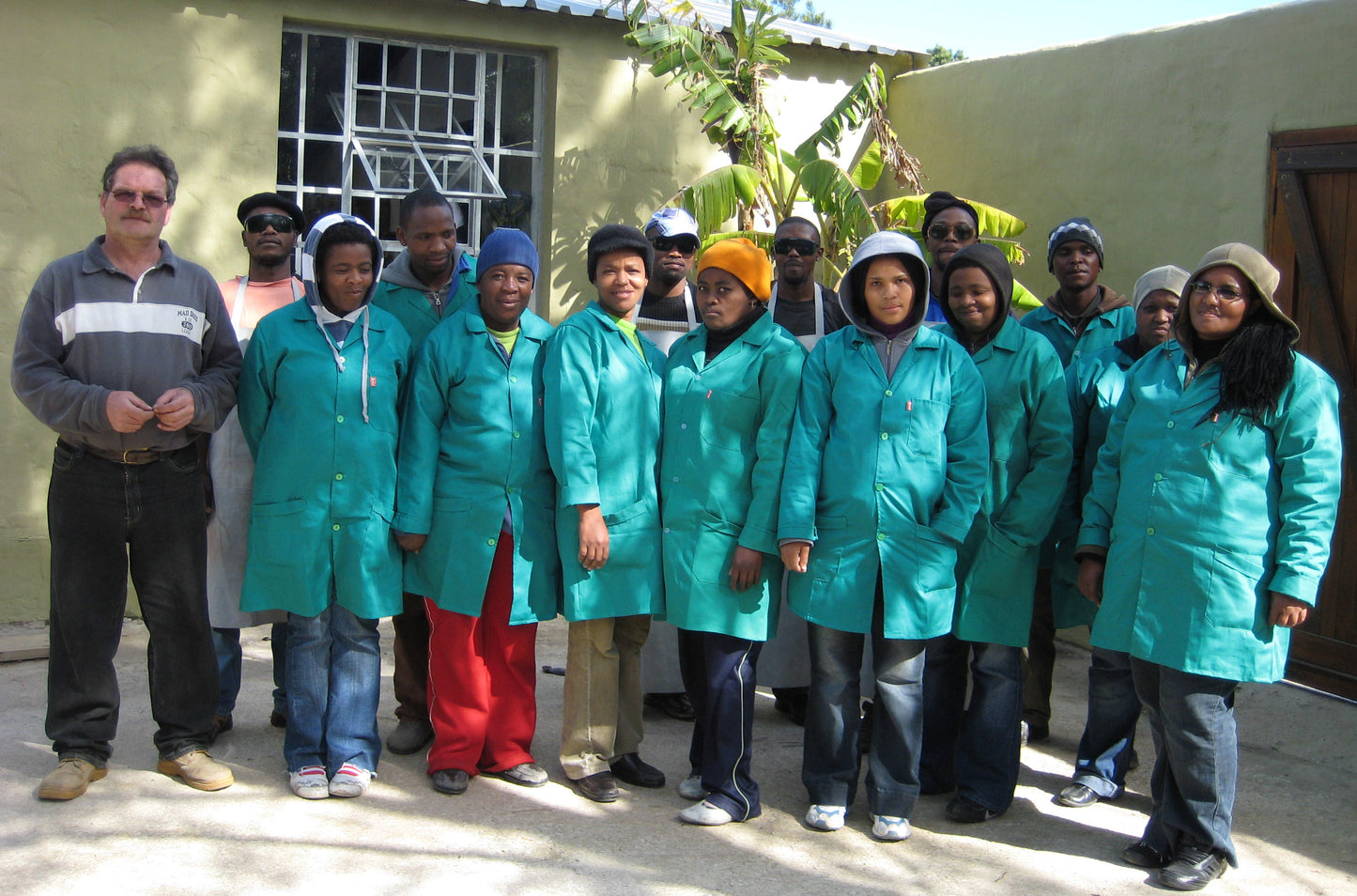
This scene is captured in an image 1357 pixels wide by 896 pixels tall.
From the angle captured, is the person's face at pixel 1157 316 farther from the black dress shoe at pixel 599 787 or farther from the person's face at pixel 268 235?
the person's face at pixel 268 235

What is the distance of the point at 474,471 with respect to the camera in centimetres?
424

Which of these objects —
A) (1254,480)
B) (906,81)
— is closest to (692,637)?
(1254,480)

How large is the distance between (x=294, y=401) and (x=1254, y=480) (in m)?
3.13

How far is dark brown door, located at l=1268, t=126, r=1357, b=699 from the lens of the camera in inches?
218

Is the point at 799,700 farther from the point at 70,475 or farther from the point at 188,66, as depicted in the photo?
the point at 188,66

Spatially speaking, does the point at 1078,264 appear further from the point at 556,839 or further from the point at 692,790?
the point at 556,839

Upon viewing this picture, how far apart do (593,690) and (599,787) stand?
34cm

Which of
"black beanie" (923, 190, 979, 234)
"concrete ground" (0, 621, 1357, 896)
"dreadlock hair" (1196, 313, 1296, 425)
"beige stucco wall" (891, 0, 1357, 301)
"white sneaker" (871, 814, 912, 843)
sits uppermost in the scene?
"beige stucco wall" (891, 0, 1357, 301)

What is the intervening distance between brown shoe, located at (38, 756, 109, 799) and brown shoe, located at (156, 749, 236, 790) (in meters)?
0.25

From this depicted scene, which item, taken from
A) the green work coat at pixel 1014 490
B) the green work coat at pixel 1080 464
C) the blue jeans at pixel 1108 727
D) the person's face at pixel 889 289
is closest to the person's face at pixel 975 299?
the green work coat at pixel 1014 490

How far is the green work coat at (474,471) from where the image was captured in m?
4.23

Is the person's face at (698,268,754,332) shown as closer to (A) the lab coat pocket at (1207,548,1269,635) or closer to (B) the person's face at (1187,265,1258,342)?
(B) the person's face at (1187,265,1258,342)

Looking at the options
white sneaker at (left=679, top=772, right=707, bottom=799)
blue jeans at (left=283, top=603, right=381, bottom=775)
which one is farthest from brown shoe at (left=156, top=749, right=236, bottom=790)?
white sneaker at (left=679, top=772, right=707, bottom=799)

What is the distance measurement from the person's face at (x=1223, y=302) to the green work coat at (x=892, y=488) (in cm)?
73
